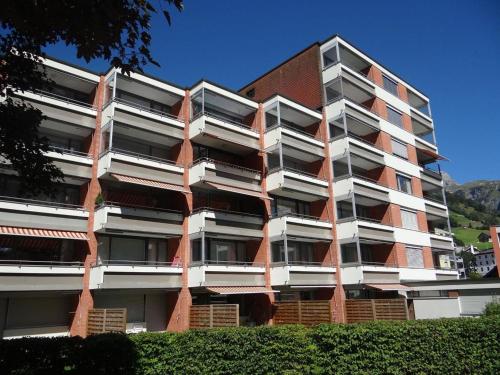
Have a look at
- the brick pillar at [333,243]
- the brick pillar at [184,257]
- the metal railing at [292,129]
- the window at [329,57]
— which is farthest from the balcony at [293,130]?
the brick pillar at [184,257]

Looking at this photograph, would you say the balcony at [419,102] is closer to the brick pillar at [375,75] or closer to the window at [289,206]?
the brick pillar at [375,75]

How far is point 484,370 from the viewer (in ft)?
44.9

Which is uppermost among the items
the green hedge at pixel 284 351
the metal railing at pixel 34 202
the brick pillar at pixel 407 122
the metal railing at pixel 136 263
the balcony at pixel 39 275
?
the brick pillar at pixel 407 122

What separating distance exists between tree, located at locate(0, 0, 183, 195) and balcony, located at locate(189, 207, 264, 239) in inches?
613

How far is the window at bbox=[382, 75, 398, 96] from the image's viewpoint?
4375 cm

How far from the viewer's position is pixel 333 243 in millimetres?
34750

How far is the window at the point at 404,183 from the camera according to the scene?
4144 centimetres

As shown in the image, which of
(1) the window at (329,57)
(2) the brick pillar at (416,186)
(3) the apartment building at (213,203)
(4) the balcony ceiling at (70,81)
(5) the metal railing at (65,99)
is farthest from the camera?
(2) the brick pillar at (416,186)

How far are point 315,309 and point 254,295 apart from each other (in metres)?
5.27

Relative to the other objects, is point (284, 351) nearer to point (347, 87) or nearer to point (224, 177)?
point (224, 177)

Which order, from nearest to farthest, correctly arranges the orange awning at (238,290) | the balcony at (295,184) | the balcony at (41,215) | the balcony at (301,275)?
1. the balcony at (41,215)
2. the orange awning at (238,290)
3. the balcony at (301,275)
4. the balcony at (295,184)

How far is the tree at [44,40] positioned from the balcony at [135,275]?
11895mm

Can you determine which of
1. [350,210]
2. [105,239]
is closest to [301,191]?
[350,210]

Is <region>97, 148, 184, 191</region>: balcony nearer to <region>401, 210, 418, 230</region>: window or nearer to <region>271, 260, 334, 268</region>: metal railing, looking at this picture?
<region>271, 260, 334, 268</region>: metal railing
